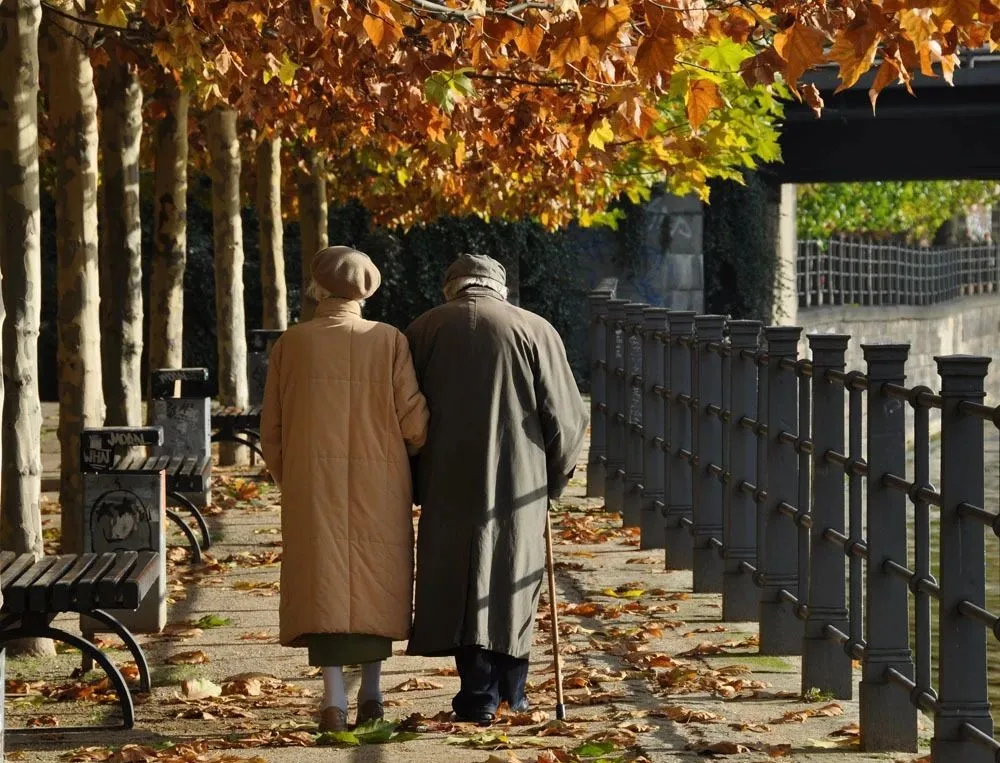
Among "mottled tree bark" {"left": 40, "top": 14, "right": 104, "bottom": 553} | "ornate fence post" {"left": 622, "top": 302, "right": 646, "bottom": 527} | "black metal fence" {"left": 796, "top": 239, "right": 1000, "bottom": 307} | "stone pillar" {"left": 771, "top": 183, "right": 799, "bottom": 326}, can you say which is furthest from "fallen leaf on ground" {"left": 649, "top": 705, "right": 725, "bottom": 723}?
"black metal fence" {"left": 796, "top": 239, "right": 1000, "bottom": 307}

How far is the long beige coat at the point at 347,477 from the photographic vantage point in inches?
274

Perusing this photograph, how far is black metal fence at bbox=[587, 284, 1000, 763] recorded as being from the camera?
5945 mm

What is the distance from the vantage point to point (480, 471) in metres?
7.16

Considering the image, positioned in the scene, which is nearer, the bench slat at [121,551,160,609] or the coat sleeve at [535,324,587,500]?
the bench slat at [121,551,160,609]

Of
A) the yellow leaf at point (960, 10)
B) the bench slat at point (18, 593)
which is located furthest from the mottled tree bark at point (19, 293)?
the yellow leaf at point (960, 10)

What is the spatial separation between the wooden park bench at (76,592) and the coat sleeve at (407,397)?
1.06 m

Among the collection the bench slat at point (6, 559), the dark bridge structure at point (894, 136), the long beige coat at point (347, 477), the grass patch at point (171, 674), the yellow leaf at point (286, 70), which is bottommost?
the grass patch at point (171, 674)

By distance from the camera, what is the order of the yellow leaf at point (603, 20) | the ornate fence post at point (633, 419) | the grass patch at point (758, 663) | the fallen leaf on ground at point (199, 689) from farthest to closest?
the ornate fence post at point (633, 419) → the grass patch at point (758, 663) → the fallen leaf on ground at point (199, 689) → the yellow leaf at point (603, 20)

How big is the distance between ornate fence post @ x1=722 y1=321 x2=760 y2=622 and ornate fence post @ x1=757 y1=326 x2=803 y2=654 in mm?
646

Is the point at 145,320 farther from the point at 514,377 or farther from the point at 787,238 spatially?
the point at 514,377

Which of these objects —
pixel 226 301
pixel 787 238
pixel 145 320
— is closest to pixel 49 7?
pixel 226 301

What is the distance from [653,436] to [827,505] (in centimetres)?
407

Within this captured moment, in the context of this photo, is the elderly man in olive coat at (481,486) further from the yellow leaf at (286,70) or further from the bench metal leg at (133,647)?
the yellow leaf at (286,70)

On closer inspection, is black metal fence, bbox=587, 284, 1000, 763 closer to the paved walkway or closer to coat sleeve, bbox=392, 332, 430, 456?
the paved walkway
